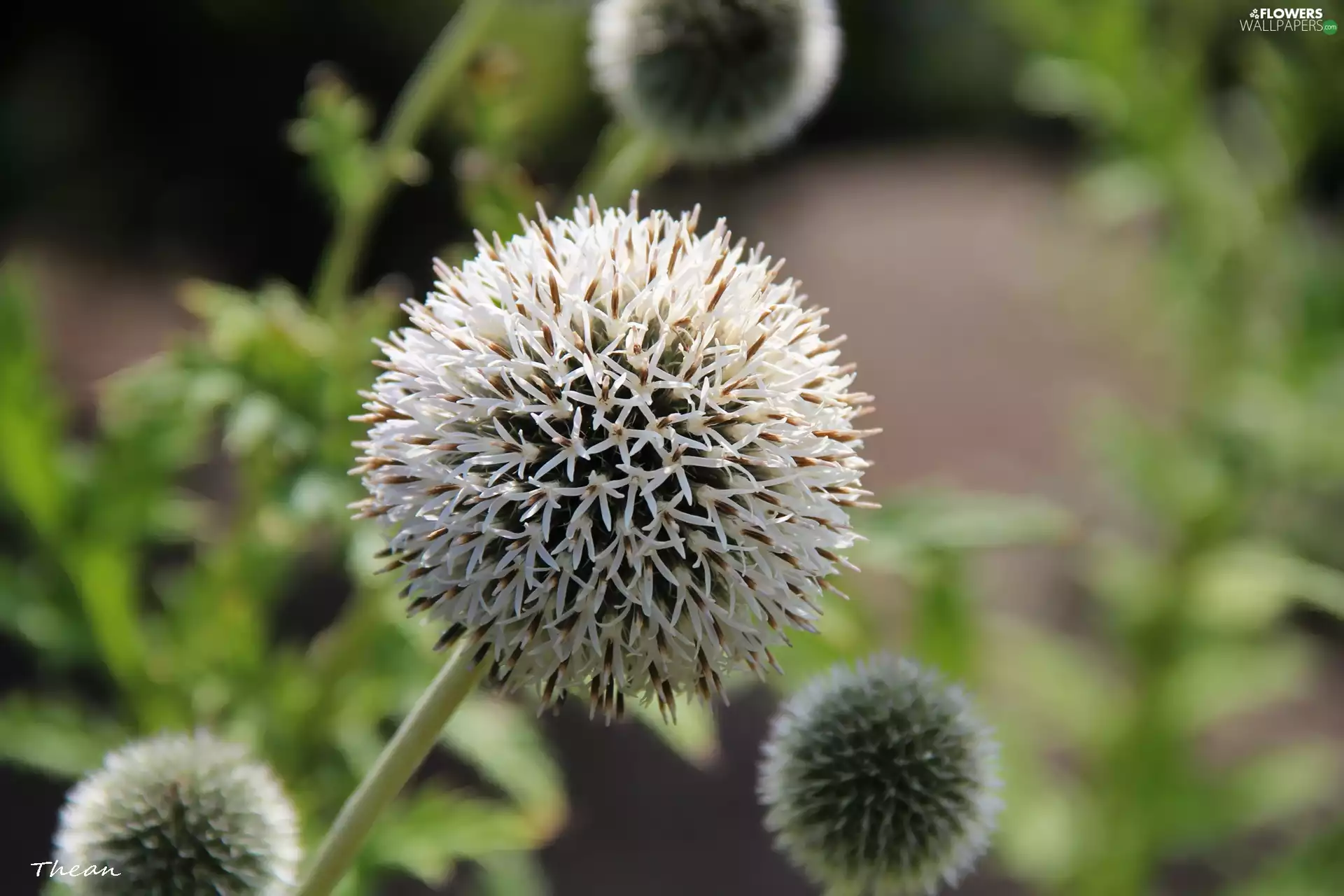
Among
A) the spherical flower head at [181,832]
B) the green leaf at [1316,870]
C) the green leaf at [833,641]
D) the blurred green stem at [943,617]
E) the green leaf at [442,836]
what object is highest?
the green leaf at [1316,870]

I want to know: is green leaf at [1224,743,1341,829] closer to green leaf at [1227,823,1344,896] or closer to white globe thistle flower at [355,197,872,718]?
green leaf at [1227,823,1344,896]

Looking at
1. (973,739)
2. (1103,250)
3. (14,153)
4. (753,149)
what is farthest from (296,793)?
(1103,250)

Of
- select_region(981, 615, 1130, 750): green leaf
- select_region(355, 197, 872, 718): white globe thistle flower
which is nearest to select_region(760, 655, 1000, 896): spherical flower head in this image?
select_region(355, 197, 872, 718): white globe thistle flower

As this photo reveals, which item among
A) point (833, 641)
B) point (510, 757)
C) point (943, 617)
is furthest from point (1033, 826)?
point (510, 757)

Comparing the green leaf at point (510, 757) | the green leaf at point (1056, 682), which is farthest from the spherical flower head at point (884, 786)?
the green leaf at point (1056, 682)

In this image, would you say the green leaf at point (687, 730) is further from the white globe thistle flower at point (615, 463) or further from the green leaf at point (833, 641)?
the white globe thistle flower at point (615, 463)
